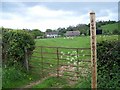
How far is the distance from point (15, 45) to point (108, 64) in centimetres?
409

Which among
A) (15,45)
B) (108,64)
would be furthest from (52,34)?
(108,64)

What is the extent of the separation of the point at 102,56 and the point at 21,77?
10.7 feet

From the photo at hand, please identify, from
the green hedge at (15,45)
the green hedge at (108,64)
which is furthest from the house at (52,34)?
the green hedge at (108,64)

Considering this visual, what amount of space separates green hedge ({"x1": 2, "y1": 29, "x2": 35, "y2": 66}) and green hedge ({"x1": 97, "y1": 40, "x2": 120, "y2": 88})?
12.0 ft

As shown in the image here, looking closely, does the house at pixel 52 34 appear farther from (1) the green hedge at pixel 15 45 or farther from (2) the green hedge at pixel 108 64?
(2) the green hedge at pixel 108 64

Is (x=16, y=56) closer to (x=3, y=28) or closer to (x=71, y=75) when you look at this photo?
(x=3, y=28)

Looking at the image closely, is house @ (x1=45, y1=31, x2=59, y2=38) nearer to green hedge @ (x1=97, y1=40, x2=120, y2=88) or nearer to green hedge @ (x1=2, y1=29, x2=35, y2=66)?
green hedge @ (x1=2, y1=29, x2=35, y2=66)

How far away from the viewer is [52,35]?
1631 centimetres

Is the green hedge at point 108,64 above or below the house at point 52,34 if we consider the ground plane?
below

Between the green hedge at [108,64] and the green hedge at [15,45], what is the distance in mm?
3643

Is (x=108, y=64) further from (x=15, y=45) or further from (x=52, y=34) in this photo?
(x=52, y=34)

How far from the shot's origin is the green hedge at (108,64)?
687cm

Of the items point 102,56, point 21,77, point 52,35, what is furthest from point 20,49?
point 52,35

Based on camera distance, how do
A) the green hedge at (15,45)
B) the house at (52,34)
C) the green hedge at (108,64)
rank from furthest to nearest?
the house at (52,34) < the green hedge at (15,45) < the green hedge at (108,64)
